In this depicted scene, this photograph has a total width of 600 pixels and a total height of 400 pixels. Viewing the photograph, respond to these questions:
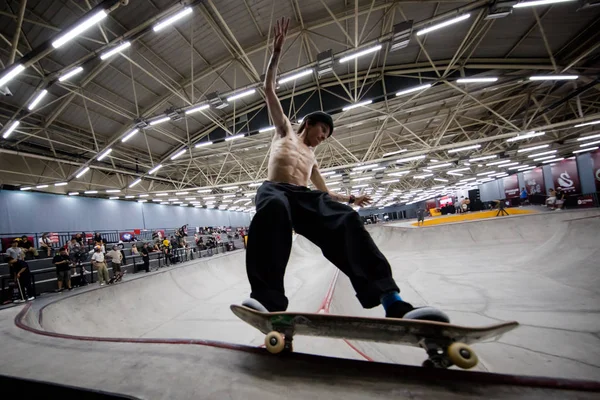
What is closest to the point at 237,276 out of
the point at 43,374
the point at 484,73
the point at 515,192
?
the point at 43,374

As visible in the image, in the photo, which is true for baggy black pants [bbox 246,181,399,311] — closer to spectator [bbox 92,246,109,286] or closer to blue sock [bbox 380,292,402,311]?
blue sock [bbox 380,292,402,311]

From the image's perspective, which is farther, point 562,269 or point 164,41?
point 164,41

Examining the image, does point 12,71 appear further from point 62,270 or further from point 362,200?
point 362,200

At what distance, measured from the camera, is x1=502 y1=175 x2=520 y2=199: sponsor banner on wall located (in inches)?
925

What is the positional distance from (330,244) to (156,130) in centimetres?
1318

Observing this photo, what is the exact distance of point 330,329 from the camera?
3.32 ft

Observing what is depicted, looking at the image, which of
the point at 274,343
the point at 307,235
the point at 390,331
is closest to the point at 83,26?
the point at 307,235

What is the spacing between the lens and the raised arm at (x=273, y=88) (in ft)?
5.51

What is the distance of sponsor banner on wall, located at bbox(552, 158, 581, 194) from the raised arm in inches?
977

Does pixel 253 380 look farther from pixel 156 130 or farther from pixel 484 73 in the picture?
pixel 156 130

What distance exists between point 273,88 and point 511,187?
32.4 metres

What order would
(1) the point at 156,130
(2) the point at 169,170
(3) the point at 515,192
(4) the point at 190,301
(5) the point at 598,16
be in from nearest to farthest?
1. (4) the point at 190,301
2. (5) the point at 598,16
3. (1) the point at 156,130
4. (2) the point at 169,170
5. (3) the point at 515,192

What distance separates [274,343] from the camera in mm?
973

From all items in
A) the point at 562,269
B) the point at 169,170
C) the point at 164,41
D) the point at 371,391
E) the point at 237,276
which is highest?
the point at 164,41
